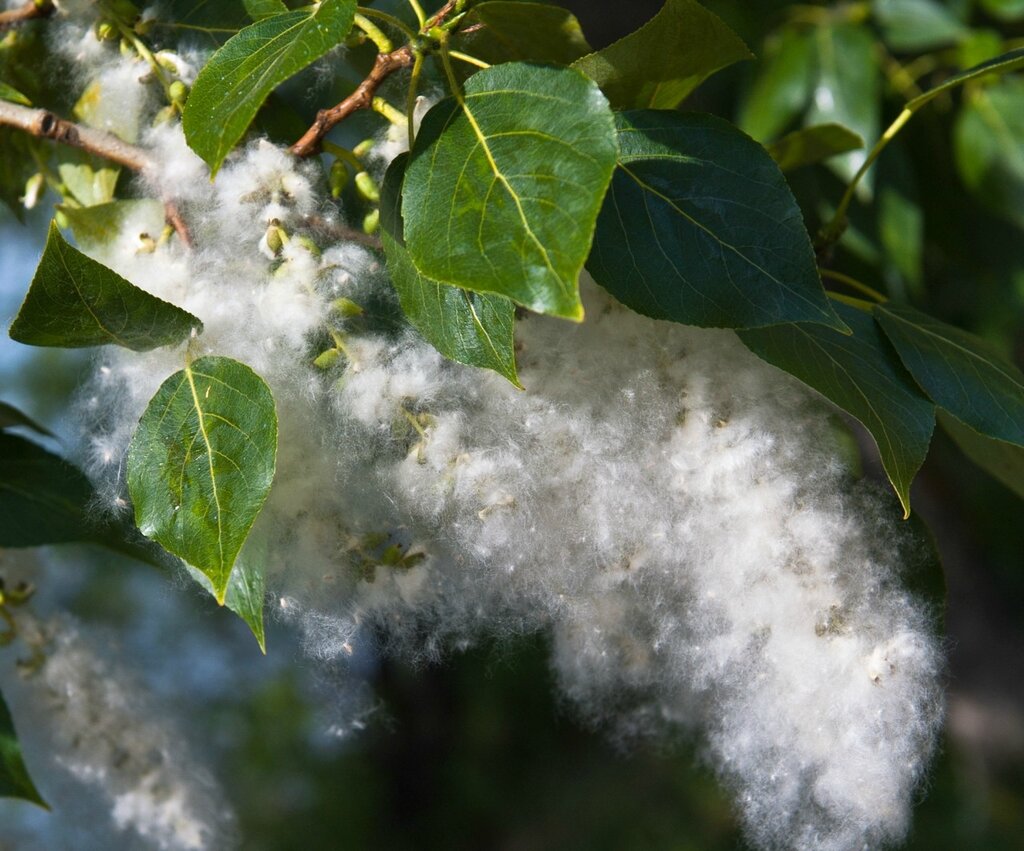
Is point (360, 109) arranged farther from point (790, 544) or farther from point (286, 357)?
point (790, 544)

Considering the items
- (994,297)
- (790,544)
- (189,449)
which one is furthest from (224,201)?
(994,297)

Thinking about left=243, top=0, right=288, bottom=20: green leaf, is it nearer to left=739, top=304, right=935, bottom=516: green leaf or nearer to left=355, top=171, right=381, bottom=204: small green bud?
left=355, top=171, right=381, bottom=204: small green bud

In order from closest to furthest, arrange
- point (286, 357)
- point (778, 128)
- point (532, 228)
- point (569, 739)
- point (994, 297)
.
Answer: point (532, 228) < point (286, 357) < point (778, 128) < point (994, 297) < point (569, 739)

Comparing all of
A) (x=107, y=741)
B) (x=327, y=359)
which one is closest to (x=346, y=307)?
(x=327, y=359)

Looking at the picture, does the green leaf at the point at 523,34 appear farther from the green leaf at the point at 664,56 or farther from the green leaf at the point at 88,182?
the green leaf at the point at 88,182

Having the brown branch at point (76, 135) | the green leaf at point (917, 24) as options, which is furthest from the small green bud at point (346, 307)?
the green leaf at point (917, 24)

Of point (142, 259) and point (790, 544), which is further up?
point (142, 259)

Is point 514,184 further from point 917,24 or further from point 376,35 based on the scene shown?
point 917,24

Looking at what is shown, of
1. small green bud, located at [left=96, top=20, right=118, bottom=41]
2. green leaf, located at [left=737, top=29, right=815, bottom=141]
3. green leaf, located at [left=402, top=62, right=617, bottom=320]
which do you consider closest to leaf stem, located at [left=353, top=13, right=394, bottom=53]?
green leaf, located at [left=402, top=62, right=617, bottom=320]
